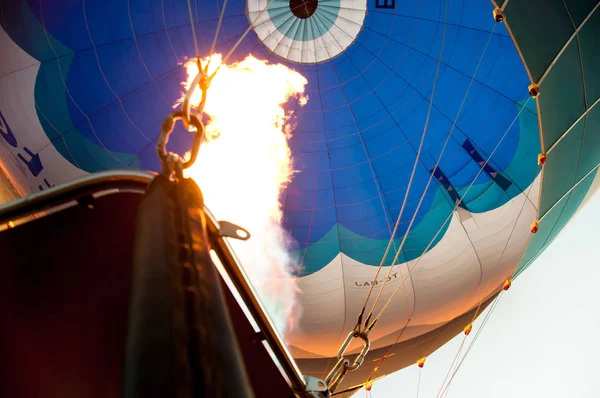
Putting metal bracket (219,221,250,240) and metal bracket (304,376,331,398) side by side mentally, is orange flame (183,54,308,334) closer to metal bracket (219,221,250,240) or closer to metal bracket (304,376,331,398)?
metal bracket (304,376,331,398)

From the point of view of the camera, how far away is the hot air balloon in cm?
499

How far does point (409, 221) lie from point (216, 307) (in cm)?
508

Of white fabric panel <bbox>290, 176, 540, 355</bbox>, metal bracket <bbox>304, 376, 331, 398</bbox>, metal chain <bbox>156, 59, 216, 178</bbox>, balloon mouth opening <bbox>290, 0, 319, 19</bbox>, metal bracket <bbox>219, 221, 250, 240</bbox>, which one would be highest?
balloon mouth opening <bbox>290, 0, 319, 19</bbox>

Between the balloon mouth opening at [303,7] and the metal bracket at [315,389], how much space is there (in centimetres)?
472

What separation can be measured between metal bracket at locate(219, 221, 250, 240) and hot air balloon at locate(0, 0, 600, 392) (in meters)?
4.13

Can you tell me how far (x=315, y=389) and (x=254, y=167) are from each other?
13.3ft

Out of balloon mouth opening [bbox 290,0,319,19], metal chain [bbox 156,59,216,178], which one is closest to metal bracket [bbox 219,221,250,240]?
metal chain [bbox 156,59,216,178]

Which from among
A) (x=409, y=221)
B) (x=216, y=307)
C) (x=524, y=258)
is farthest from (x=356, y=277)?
(x=216, y=307)

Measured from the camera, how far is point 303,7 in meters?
5.38

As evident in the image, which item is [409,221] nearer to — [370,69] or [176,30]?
[370,69]

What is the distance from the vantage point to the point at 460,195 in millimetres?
5559

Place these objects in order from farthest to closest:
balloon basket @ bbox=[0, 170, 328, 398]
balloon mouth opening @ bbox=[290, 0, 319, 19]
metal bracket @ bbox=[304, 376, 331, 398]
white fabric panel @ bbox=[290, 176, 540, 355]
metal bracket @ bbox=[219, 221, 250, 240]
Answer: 1. white fabric panel @ bbox=[290, 176, 540, 355]
2. balloon mouth opening @ bbox=[290, 0, 319, 19]
3. metal bracket @ bbox=[304, 376, 331, 398]
4. balloon basket @ bbox=[0, 170, 328, 398]
5. metal bracket @ bbox=[219, 221, 250, 240]

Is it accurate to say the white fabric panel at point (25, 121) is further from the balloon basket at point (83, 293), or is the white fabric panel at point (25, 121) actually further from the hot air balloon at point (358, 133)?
the balloon basket at point (83, 293)

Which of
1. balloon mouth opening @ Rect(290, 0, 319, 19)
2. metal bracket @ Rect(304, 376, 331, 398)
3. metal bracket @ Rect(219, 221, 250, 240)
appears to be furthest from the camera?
balloon mouth opening @ Rect(290, 0, 319, 19)
